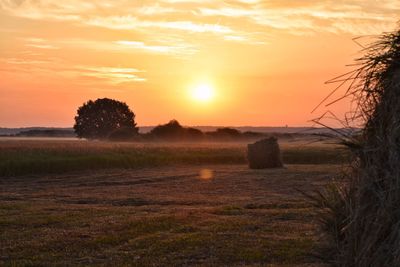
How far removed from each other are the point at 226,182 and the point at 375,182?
30783 mm

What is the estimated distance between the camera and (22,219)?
70.2 feet

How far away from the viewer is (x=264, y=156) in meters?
50.9

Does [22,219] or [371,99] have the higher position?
[371,99]

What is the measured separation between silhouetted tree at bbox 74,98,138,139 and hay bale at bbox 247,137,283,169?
83.7 m

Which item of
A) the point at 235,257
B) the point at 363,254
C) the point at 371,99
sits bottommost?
the point at 235,257

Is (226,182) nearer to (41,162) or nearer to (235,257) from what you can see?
(41,162)

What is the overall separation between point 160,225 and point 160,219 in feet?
3.60

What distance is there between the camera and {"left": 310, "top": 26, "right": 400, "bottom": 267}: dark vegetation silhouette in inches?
268

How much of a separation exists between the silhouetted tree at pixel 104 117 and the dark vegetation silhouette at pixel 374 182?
12595 centimetres

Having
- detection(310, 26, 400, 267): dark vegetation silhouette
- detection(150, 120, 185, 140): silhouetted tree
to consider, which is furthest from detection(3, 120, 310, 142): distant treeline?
detection(310, 26, 400, 267): dark vegetation silhouette

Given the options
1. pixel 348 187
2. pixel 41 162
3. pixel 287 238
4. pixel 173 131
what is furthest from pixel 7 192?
pixel 173 131

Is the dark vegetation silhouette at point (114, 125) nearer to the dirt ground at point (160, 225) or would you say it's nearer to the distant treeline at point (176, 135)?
the distant treeline at point (176, 135)

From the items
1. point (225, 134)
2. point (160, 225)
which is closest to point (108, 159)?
point (160, 225)

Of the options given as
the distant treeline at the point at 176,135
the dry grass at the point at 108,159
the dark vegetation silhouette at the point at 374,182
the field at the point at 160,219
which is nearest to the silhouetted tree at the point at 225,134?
the distant treeline at the point at 176,135
